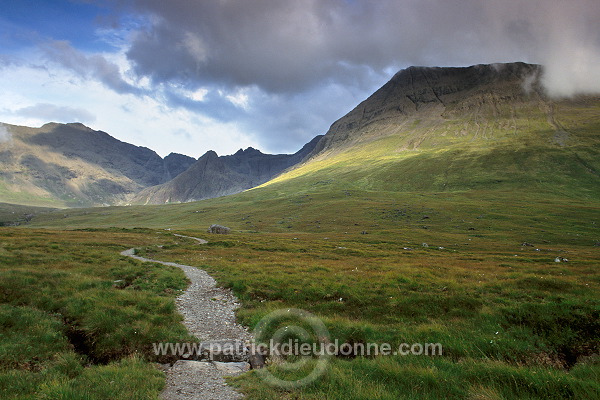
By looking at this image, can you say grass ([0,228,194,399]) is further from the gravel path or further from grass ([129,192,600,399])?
grass ([129,192,600,399])

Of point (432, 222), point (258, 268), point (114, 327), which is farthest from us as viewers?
point (432, 222)

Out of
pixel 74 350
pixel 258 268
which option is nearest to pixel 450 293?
pixel 258 268

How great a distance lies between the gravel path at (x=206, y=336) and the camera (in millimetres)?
8070

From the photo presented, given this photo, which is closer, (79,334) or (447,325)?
(79,334)

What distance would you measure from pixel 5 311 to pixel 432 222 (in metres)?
116

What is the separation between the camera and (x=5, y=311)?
12133mm

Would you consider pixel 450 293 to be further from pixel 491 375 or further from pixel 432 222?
pixel 432 222

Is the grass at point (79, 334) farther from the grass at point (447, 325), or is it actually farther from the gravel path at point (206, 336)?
the grass at point (447, 325)

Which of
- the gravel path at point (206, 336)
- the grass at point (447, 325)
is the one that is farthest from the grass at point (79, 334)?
the grass at point (447, 325)

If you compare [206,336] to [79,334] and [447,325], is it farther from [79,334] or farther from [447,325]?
[447,325]

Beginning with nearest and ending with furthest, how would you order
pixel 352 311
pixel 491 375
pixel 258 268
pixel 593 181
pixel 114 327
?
1. pixel 491 375
2. pixel 114 327
3. pixel 352 311
4. pixel 258 268
5. pixel 593 181

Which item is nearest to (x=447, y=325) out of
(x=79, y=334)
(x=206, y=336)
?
(x=206, y=336)

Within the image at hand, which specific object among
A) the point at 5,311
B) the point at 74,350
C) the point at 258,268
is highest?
the point at 5,311

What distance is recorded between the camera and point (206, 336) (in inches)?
506
